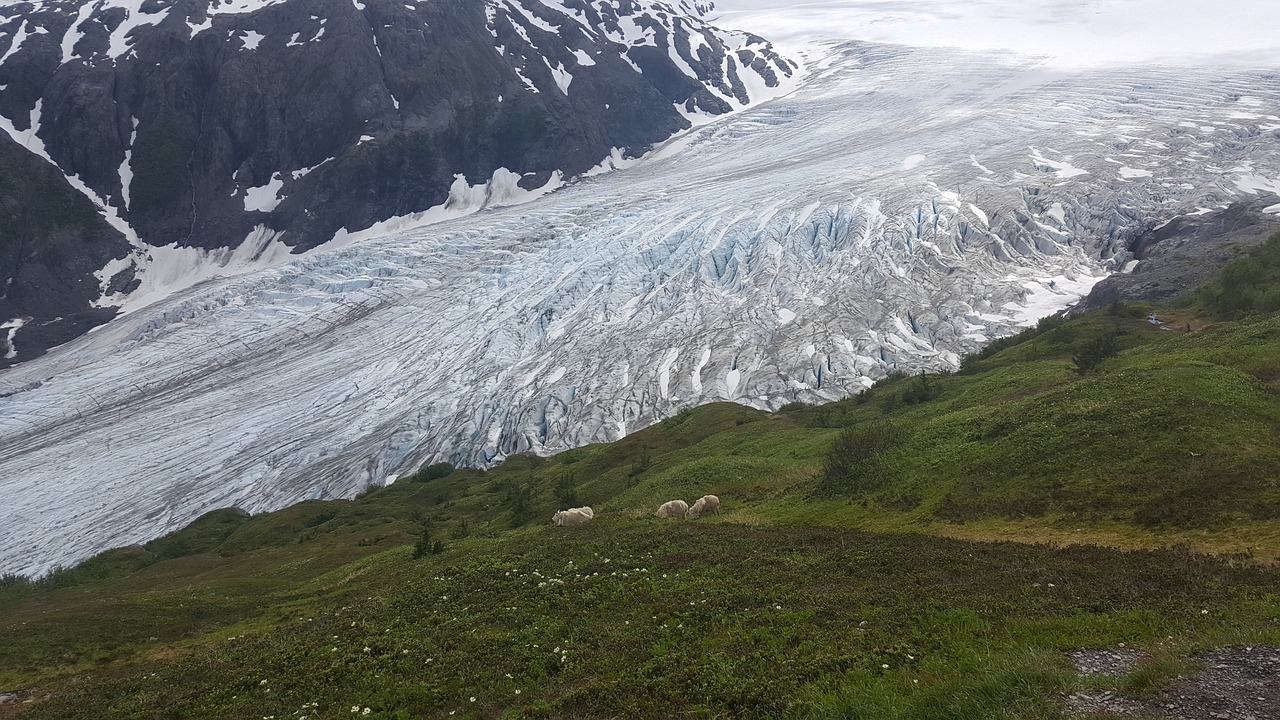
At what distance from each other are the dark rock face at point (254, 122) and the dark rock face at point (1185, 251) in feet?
293

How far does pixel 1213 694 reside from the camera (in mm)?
7777

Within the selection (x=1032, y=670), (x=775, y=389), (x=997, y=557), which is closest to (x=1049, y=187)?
(x=775, y=389)

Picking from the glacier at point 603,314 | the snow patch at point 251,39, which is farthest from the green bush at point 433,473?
the snow patch at point 251,39

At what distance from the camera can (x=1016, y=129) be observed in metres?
88.7

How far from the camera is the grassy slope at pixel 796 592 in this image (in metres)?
10.3

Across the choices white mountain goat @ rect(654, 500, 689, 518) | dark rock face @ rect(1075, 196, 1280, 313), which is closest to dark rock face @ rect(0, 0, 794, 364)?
dark rock face @ rect(1075, 196, 1280, 313)

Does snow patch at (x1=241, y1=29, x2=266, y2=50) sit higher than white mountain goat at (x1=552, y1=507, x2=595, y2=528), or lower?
higher

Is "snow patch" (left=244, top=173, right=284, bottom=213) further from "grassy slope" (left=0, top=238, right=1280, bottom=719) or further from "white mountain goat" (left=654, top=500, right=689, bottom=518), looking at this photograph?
"white mountain goat" (left=654, top=500, right=689, bottom=518)

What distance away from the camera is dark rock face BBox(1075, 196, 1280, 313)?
5634cm

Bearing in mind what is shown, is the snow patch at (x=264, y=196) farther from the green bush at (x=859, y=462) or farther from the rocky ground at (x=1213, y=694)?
the rocky ground at (x=1213, y=694)

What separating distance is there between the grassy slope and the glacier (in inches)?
794

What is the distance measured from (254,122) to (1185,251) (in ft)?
444

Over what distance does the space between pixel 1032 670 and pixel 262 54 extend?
15486 cm

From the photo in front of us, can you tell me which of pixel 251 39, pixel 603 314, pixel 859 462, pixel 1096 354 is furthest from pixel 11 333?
pixel 1096 354
